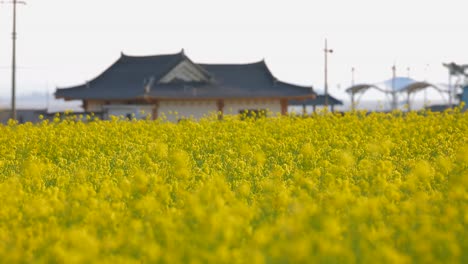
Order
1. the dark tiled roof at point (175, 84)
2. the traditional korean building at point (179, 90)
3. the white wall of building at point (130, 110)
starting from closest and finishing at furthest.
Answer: the white wall of building at point (130, 110) < the traditional korean building at point (179, 90) < the dark tiled roof at point (175, 84)

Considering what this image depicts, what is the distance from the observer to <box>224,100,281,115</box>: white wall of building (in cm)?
2858

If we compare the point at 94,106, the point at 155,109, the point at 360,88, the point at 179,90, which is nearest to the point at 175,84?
the point at 179,90

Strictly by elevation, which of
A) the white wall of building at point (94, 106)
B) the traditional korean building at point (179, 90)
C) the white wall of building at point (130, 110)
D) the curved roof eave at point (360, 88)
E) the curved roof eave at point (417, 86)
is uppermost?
the curved roof eave at point (360, 88)

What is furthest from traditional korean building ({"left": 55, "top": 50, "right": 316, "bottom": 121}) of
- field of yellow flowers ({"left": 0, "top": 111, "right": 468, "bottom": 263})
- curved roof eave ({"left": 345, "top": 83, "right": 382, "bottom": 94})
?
field of yellow flowers ({"left": 0, "top": 111, "right": 468, "bottom": 263})

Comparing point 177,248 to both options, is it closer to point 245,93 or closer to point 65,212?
point 65,212

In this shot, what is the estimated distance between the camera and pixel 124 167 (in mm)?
10023

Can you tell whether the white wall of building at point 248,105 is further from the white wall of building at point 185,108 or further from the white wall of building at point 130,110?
the white wall of building at point 130,110

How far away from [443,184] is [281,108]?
2248cm

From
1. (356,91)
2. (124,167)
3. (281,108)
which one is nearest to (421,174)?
(124,167)

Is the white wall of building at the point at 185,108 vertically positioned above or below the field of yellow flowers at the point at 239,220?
above

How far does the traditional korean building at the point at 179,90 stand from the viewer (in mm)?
27234

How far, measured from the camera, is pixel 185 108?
91.6 feet

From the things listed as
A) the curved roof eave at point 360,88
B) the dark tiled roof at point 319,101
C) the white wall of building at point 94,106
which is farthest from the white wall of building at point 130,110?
the curved roof eave at point 360,88

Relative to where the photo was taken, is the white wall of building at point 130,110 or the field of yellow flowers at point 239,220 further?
the white wall of building at point 130,110
